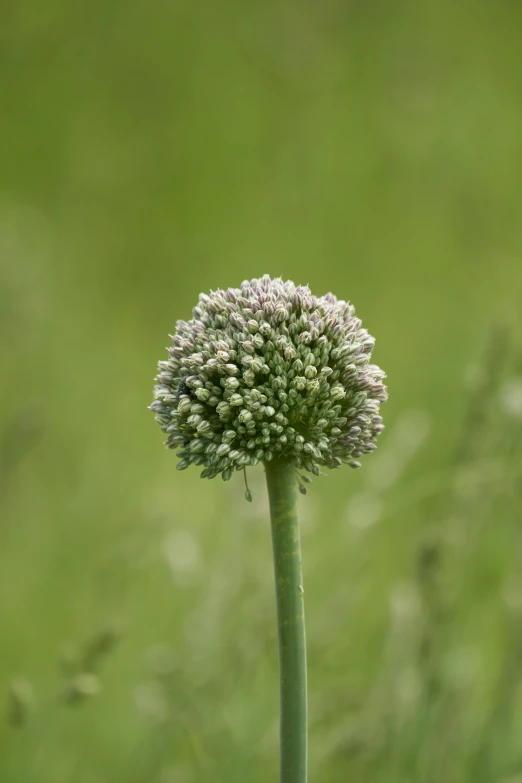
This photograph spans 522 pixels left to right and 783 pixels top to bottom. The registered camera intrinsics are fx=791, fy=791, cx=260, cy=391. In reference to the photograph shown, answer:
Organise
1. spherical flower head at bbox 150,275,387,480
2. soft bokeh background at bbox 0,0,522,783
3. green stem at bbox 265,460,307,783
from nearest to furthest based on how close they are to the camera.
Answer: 1. green stem at bbox 265,460,307,783
2. spherical flower head at bbox 150,275,387,480
3. soft bokeh background at bbox 0,0,522,783

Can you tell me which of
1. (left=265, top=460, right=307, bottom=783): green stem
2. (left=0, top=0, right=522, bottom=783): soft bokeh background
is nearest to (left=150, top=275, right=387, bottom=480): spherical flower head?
(left=265, top=460, right=307, bottom=783): green stem

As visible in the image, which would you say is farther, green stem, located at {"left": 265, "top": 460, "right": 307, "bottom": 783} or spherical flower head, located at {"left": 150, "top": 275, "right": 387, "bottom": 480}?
spherical flower head, located at {"left": 150, "top": 275, "right": 387, "bottom": 480}

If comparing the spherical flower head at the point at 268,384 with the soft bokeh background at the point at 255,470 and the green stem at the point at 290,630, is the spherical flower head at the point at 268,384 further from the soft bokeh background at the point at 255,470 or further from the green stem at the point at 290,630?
the soft bokeh background at the point at 255,470

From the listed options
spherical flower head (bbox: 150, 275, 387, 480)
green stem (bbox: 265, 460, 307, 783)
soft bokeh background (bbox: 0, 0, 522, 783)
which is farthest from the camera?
soft bokeh background (bbox: 0, 0, 522, 783)

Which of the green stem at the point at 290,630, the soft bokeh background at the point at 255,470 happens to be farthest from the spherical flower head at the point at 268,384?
the soft bokeh background at the point at 255,470

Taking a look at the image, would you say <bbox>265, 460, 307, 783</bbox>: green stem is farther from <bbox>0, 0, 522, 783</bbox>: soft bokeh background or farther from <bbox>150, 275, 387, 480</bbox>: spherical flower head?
<bbox>0, 0, 522, 783</bbox>: soft bokeh background

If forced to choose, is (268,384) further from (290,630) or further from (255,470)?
(255,470)

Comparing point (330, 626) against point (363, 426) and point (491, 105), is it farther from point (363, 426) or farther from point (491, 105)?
point (491, 105)
